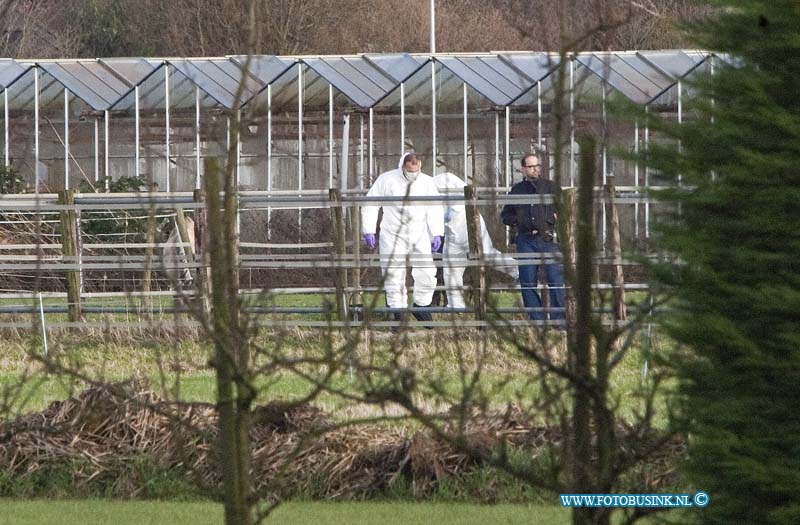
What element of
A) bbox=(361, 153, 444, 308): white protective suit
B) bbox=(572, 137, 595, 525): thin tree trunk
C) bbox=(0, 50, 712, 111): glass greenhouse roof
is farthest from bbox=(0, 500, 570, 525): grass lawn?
bbox=(0, 50, 712, 111): glass greenhouse roof

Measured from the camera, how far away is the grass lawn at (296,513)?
601 centimetres

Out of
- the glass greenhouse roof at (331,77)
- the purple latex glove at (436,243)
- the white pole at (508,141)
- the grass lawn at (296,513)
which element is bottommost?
the grass lawn at (296,513)

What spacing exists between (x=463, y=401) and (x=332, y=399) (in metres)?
5.20

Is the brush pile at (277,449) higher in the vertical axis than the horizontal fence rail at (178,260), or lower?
lower

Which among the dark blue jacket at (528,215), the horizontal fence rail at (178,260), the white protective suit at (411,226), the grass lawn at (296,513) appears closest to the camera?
the grass lawn at (296,513)

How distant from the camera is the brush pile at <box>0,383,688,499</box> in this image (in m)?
6.46

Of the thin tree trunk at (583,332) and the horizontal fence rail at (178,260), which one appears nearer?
the thin tree trunk at (583,332)

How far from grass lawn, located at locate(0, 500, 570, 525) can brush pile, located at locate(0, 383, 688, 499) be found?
0.16m

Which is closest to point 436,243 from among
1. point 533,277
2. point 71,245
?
point 533,277

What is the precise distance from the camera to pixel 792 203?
2.59 meters

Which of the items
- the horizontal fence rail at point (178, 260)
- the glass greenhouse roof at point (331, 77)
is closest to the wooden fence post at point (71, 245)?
the horizontal fence rail at point (178, 260)

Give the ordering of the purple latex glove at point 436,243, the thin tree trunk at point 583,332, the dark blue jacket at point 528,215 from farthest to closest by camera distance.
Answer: the purple latex glove at point 436,243 → the dark blue jacket at point 528,215 → the thin tree trunk at point 583,332

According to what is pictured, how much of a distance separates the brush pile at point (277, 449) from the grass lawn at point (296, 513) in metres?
0.16

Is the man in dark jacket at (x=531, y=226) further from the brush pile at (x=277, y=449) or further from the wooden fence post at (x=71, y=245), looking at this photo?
the brush pile at (x=277, y=449)
